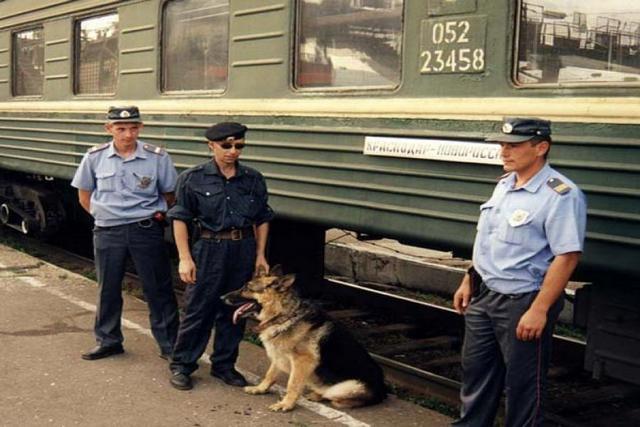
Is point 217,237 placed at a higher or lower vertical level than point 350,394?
higher

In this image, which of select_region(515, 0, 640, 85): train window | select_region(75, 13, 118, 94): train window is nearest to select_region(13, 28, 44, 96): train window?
select_region(75, 13, 118, 94): train window

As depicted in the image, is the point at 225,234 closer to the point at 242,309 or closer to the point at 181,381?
the point at 242,309

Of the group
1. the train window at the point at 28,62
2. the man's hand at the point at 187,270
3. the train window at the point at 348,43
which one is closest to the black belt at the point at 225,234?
the man's hand at the point at 187,270

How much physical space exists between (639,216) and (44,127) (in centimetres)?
587

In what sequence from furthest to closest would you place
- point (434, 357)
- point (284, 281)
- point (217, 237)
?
point (434, 357), point (217, 237), point (284, 281)

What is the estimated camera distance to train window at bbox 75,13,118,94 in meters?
7.45

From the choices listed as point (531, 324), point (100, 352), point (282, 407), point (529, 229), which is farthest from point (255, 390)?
point (529, 229)

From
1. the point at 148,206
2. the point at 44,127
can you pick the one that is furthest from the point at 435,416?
the point at 44,127

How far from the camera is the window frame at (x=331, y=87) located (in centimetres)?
492

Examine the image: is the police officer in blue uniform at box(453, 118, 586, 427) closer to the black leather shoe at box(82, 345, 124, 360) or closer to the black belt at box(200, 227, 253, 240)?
A: the black belt at box(200, 227, 253, 240)

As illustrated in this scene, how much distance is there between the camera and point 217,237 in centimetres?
495

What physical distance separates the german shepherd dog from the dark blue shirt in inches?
13.0

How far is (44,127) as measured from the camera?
841 cm

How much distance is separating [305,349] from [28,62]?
537 centimetres
